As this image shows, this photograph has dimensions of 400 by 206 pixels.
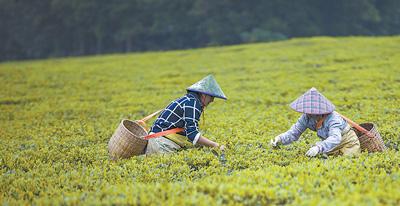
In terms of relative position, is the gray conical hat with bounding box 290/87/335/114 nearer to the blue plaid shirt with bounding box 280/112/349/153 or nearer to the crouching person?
the blue plaid shirt with bounding box 280/112/349/153

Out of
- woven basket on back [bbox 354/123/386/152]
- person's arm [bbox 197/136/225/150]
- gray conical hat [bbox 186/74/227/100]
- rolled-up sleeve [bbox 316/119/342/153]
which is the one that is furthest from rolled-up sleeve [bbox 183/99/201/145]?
woven basket on back [bbox 354/123/386/152]

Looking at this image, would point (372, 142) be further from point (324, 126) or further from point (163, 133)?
point (163, 133)

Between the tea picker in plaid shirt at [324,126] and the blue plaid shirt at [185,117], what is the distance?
1.50 meters

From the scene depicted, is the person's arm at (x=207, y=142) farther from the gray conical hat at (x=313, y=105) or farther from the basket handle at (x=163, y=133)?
the gray conical hat at (x=313, y=105)

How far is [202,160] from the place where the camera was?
21.7 ft

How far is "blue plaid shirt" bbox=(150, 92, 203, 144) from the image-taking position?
685cm

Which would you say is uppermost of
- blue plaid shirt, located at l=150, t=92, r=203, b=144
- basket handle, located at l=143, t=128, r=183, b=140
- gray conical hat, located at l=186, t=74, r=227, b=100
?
gray conical hat, located at l=186, t=74, r=227, b=100

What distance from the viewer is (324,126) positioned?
6.69m

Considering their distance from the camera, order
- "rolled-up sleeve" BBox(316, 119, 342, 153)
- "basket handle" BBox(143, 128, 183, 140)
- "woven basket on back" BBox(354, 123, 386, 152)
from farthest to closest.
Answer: "basket handle" BBox(143, 128, 183, 140) < "woven basket on back" BBox(354, 123, 386, 152) < "rolled-up sleeve" BBox(316, 119, 342, 153)

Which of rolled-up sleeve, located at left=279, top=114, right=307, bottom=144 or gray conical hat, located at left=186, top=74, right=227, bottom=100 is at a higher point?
gray conical hat, located at left=186, top=74, right=227, bottom=100

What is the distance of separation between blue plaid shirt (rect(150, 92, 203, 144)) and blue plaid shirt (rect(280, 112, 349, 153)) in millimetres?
1441

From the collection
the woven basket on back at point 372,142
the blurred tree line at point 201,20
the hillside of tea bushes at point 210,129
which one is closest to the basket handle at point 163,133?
the hillside of tea bushes at point 210,129

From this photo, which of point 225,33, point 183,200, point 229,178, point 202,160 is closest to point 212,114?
point 202,160

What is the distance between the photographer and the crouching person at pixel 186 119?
686 cm
